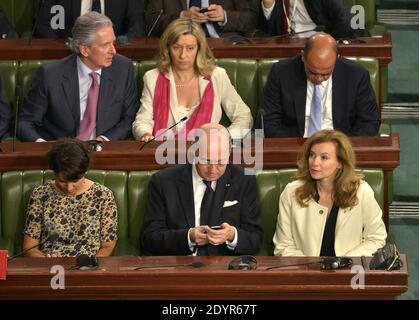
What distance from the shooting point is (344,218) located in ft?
13.0

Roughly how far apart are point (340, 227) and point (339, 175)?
0.17m

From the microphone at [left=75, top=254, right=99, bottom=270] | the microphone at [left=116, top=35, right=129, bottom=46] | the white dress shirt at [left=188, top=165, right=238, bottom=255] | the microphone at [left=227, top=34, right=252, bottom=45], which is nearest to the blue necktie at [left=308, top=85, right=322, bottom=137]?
the microphone at [left=227, top=34, right=252, bottom=45]

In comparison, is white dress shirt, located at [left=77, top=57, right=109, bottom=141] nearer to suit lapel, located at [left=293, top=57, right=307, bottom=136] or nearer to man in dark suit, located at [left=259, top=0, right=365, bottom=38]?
suit lapel, located at [left=293, top=57, right=307, bottom=136]

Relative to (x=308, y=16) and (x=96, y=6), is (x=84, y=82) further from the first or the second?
(x=308, y=16)

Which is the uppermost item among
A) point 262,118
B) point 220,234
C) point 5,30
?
point 5,30

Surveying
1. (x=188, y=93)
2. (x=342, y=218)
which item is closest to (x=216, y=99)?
(x=188, y=93)

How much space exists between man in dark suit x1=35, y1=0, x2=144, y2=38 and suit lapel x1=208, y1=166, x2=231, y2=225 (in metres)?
1.45

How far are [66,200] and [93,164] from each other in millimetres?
189

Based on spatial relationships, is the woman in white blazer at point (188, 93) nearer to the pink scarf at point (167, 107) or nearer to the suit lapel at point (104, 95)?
the pink scarf at point (167, 107)

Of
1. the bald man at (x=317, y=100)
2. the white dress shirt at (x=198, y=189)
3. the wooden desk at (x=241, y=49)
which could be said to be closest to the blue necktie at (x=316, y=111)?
the bald man at (x=317, y=100)

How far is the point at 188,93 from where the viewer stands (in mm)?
4797

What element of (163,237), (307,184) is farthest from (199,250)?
(307,184)

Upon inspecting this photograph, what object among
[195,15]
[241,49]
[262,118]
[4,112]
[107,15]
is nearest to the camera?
[262,118]
